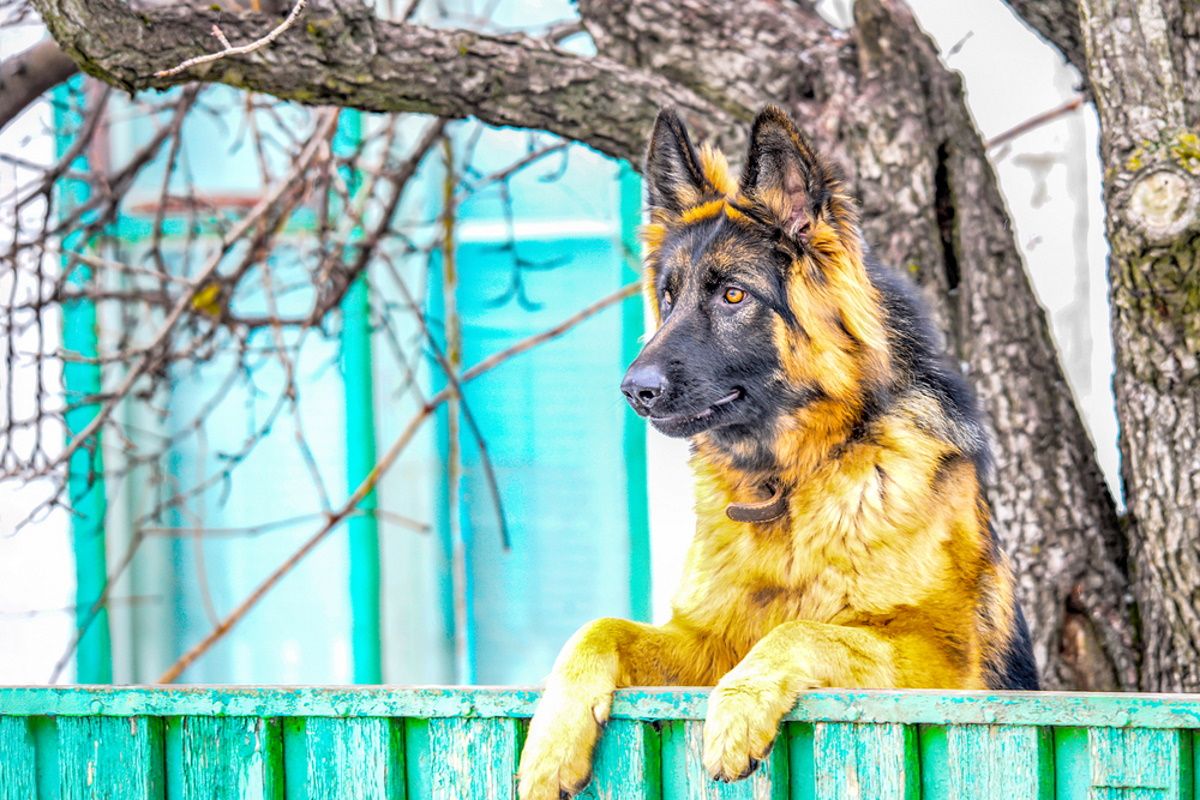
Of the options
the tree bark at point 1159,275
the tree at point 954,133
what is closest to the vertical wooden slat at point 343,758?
the tree at point 954,133

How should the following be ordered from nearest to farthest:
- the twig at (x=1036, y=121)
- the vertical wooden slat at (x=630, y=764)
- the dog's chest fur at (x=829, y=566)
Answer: the vertical wooden slat at (x=630, y=764) → the dog's chest fur at (x=829, y=566) → the twig at (x=1036, y=121)

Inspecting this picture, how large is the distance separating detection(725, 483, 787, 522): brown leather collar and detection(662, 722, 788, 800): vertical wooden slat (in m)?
0.89

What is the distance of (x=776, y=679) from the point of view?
7.57 feet

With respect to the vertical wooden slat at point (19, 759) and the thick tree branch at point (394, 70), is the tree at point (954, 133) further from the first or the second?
the vertical wooden slat at point (19, 759)

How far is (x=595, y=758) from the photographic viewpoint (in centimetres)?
230

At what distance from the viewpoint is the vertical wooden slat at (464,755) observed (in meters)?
2.30

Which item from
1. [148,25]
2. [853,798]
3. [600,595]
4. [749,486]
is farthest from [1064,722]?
[600,595]

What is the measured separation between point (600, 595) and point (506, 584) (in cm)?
48

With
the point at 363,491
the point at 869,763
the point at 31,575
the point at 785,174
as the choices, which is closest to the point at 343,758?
the point at 869,763

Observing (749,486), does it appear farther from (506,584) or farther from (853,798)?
(506,584)

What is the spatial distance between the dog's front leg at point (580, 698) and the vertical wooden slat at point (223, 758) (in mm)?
501

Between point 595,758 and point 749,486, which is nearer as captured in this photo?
point 595,758

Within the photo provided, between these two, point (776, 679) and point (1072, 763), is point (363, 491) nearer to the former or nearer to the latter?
point (776, 679)

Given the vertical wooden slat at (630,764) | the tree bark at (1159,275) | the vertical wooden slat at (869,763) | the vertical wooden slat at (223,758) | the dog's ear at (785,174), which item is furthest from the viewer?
the tree bark at (1159,275)
